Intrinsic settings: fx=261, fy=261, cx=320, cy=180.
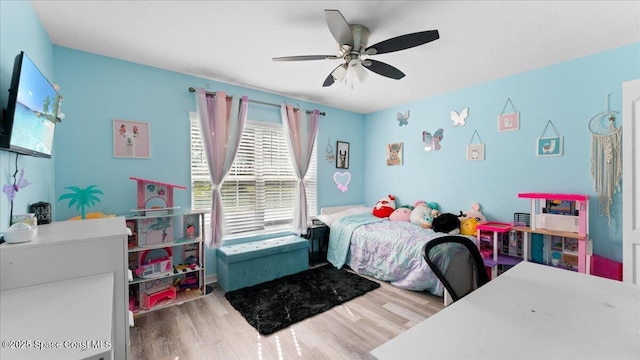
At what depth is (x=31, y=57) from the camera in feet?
5.67

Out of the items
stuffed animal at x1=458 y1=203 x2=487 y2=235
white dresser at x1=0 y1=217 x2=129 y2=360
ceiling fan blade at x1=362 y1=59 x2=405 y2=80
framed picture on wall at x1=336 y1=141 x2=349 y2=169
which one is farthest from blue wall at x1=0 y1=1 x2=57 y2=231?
stuffed animal at x1=458 y1=203 x2=487 y2=235

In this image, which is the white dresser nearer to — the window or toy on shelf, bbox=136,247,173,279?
toy on shelf, bbox=136,247,173,279

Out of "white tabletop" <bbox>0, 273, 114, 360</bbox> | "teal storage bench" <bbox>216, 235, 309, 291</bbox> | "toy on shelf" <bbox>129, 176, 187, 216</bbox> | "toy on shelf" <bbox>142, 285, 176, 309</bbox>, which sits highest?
"toy on shelf" <bbox>129, 176, 187, 216</bbox>

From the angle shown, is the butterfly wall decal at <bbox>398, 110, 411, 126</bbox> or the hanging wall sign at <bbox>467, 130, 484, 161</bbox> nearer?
the hanging wall sign at <bbox>467, 130, 484, 161</bbox>

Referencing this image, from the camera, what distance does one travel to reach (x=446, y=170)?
12.0ft

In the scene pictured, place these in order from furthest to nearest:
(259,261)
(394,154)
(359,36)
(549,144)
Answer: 1. (394,154)
2. (259,261)
3. (549,144)
4. (359,36)

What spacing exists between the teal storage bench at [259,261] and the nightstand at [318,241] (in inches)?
12.5

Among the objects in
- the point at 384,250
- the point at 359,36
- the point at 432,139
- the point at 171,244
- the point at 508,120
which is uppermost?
the point at 359,36

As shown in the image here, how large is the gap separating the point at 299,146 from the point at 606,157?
128 inches

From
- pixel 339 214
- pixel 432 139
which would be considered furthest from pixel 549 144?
pixel 339 214

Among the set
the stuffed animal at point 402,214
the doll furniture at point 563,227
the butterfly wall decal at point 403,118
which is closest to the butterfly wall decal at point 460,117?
the butterfly wall decal at point 403,118

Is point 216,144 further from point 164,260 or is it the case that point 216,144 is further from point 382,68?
point 382,68

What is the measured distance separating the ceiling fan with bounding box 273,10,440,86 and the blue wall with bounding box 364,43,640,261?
1686 mm

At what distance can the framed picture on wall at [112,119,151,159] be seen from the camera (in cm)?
257
